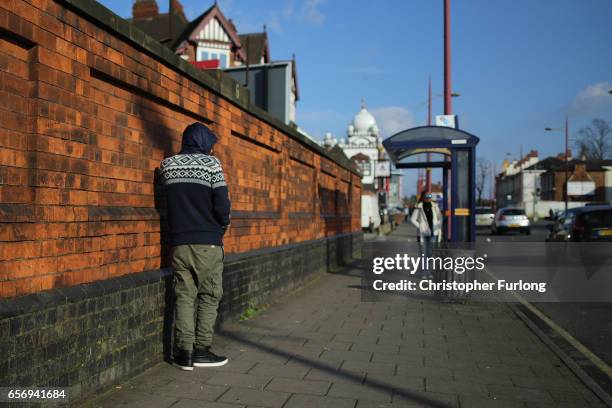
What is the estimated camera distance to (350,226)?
17.8 meters

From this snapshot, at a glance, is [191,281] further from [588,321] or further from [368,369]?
[588,321]

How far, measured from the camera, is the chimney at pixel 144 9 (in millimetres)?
35812

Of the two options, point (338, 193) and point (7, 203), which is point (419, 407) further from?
point (338, 193)

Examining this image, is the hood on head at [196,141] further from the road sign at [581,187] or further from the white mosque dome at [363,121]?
the white mosque dome at [363,121]

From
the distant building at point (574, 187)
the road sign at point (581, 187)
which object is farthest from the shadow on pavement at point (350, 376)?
the road sign at point (581, 187)

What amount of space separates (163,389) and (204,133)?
6.55 feet

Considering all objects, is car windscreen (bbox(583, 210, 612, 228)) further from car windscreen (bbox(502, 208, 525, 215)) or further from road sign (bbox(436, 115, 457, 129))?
car windscreen (bbox(502, 208, 525, 215))

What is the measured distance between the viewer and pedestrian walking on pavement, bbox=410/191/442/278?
10125mm

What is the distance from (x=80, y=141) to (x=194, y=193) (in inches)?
38.7

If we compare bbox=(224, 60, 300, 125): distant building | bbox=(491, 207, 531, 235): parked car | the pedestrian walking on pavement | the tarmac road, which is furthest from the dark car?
bbox=(491, 207, 531, 235): parked car

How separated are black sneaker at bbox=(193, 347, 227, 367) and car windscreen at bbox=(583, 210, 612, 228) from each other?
34.8 ft

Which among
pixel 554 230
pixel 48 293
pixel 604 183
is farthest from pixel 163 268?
pixel 604 183

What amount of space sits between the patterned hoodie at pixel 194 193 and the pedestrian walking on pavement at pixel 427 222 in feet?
20.0

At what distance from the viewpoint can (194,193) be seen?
14.6 ft
